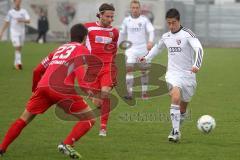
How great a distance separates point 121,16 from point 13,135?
107 ft

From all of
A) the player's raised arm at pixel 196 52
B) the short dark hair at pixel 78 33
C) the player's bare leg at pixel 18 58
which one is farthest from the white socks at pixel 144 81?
the short dark hair at pixel 78 33

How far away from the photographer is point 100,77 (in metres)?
12.6

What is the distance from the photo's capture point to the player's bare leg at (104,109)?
1235 centimetres

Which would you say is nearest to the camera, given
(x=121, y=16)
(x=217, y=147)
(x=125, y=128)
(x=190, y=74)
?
(x=217, y=147)

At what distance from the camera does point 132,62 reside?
724 inches

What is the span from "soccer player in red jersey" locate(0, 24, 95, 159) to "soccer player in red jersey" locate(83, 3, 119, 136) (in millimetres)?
2452

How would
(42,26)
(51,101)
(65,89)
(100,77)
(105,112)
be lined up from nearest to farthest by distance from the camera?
(65,89)
(51,101)
(105,112)
(100,77)
(42,26)

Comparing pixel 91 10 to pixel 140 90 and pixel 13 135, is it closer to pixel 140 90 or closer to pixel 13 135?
pixel 140 90

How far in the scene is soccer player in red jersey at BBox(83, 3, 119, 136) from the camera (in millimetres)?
12484

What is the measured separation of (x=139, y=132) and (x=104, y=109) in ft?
2.47

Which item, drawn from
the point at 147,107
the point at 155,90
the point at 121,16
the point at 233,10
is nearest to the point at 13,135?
the point at 147,107

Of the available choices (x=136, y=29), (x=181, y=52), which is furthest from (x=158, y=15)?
(x=181, y=52)

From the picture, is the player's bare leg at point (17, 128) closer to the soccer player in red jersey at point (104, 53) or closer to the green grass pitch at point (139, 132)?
the green grass pitch at point (139, 132)

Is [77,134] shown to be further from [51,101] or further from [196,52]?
[196,52]
